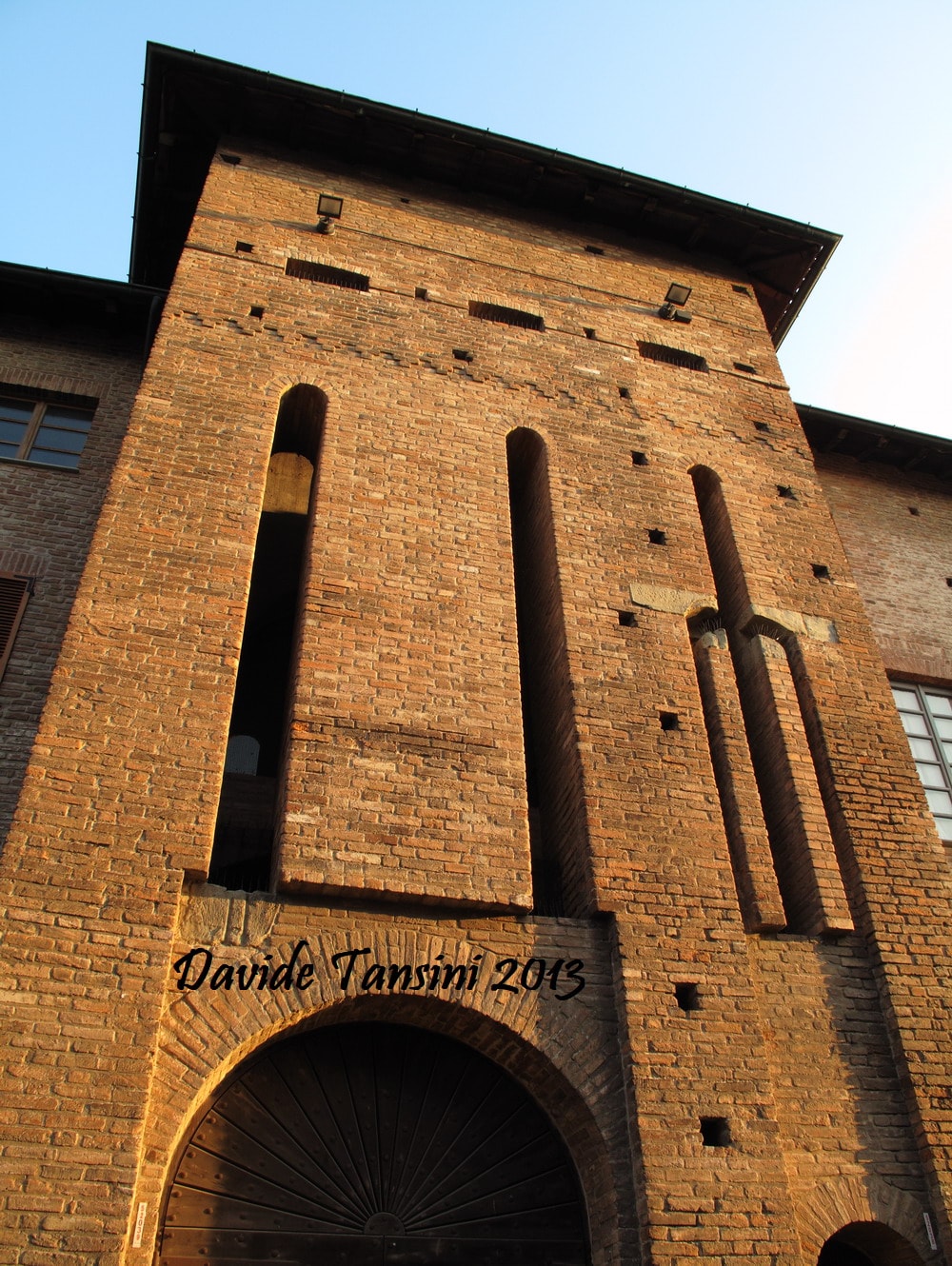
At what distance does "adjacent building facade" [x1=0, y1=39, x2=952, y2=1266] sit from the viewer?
5.23 meters

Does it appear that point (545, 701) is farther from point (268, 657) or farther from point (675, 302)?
point (675, 302)

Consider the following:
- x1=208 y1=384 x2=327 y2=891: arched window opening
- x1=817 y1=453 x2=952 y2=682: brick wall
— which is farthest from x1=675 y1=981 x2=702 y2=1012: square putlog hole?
x1=817 y1=453 x2=952 y2=682: brick wall

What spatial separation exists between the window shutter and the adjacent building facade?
0.16 feet

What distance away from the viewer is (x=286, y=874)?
18.5 ft

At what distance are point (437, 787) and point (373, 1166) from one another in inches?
84.1

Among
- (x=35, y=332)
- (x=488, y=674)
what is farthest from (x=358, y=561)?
(x=35, y=332)

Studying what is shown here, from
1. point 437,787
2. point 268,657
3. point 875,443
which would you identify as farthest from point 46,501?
point 875,443

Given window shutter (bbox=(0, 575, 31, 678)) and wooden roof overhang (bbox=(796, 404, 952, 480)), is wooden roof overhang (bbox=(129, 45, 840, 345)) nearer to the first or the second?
wooden roof overhang (bbox=(796, 404, 952, 480))

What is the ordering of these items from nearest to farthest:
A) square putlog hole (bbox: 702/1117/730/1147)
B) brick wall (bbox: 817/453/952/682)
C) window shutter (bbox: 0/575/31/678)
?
square putlog hole (bbox: 702/1117/730/1147) → window shutter (bbox: 0/575/31/678) → brick wall (bbox: 817/453/952/682)

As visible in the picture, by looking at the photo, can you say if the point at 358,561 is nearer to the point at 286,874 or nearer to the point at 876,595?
the point at 286,874

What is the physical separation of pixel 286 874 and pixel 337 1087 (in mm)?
1281

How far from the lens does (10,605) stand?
8.26 m

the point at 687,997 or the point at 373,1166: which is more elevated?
the point at 687,997

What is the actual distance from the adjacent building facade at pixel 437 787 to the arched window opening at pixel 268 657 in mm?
35
